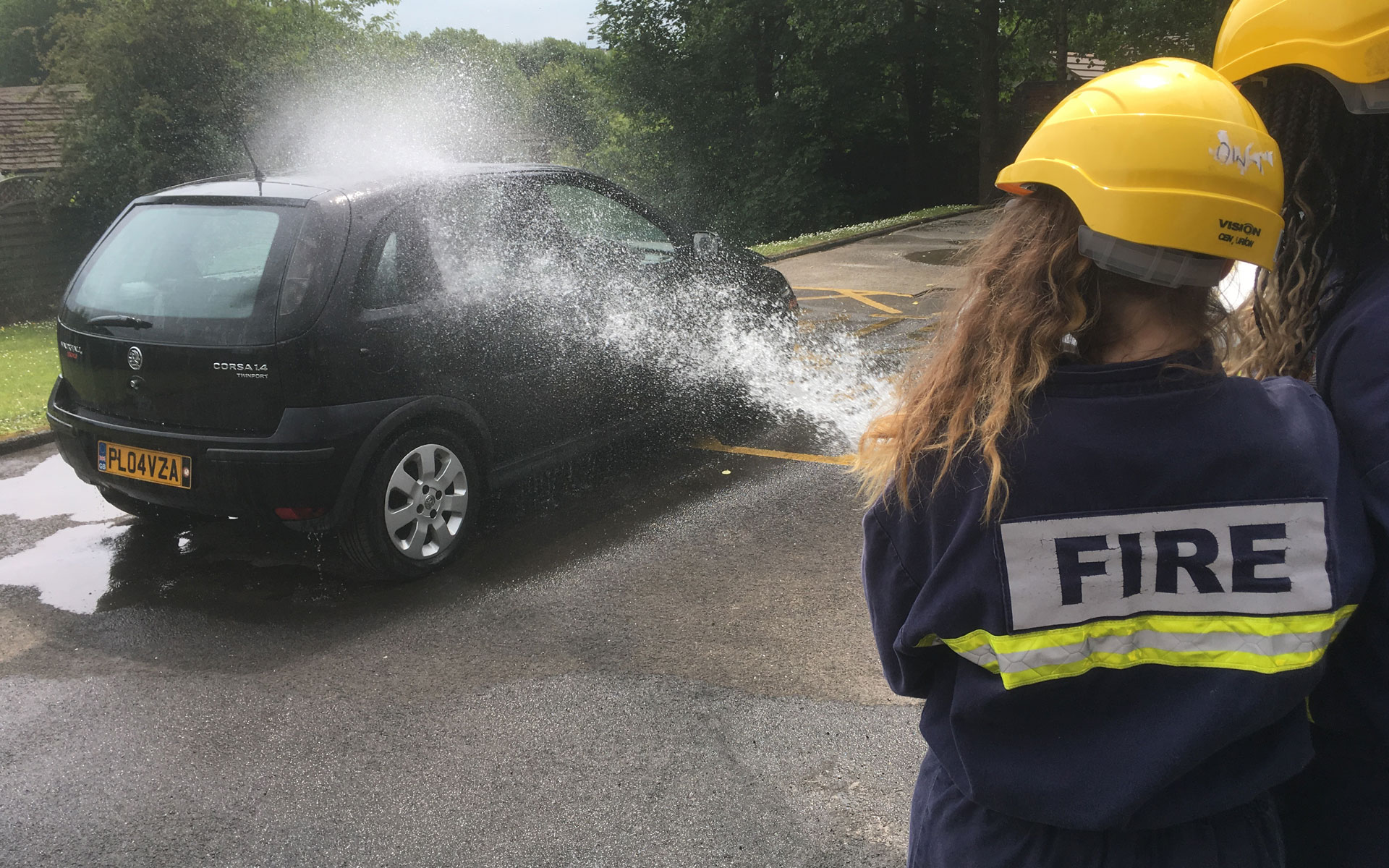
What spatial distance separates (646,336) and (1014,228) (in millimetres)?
4475

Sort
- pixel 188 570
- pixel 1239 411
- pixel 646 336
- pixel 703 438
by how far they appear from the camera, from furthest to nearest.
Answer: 1. pixel 703 438
2. pixel 646 336
3. pixel 188 570
4. pixel 1239 411

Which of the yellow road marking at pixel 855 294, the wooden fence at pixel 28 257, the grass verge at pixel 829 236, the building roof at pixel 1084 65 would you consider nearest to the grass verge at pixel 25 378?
the wooden fence at pixel 28 257

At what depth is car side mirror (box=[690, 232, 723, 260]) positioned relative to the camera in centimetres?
625

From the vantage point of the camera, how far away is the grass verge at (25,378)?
7504 millimetres

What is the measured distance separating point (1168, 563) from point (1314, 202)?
668 millimetres

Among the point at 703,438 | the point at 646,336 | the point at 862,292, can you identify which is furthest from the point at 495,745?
the point at 862,292

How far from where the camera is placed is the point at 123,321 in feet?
14.4

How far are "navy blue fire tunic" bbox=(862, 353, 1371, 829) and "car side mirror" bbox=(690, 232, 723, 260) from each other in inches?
201

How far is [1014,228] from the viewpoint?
1.36m

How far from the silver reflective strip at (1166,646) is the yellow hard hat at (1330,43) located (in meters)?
0.71

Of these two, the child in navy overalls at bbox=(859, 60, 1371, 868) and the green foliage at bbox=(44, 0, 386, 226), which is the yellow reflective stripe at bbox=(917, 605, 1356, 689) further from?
the green foliage at bbox=(44, 0, 386, 226)

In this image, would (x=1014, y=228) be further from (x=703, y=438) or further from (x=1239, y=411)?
(x=703, y=438)

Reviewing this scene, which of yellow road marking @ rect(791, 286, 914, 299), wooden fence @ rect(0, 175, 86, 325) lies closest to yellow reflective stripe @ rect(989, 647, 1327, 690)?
yellow road marking @ rect(791, 286, 914, 299)

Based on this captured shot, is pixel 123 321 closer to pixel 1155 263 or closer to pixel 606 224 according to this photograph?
pixel 606 224
